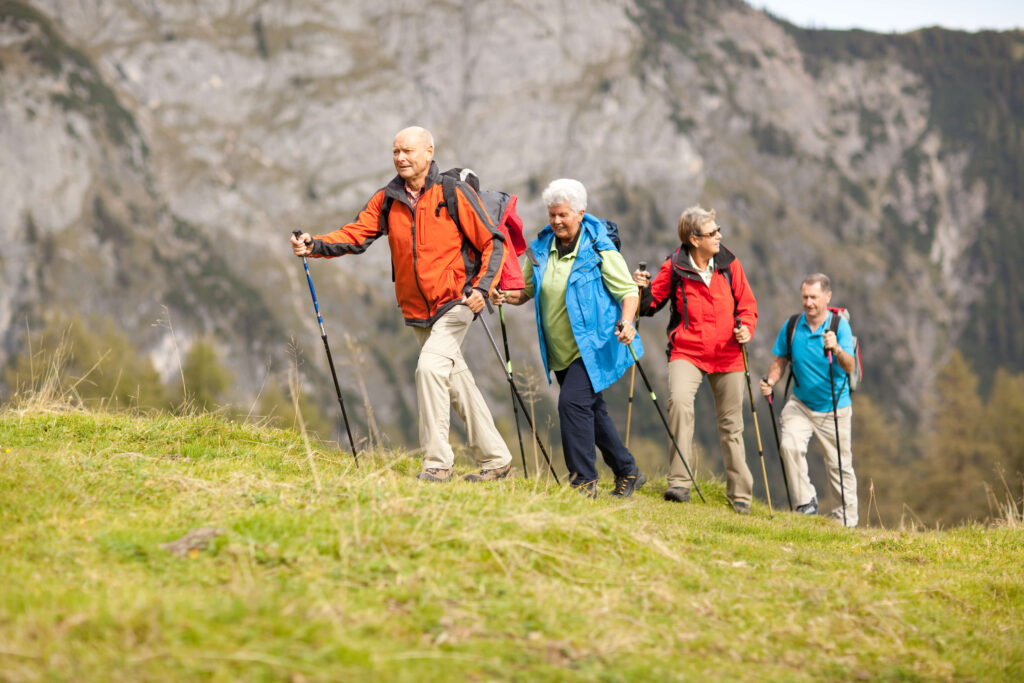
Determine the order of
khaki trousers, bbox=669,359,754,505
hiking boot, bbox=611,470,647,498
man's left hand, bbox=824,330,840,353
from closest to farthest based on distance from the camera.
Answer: hiking boot, bbox=611,470,647,498 → khaki trousers, bbox=669,359,754,505 → man's left hand, bbox=824,330,840,353

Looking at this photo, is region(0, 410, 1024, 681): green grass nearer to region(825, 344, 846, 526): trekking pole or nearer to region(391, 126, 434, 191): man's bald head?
region(391, 126, 434, 191): man's bald head

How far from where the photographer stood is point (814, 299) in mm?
11828

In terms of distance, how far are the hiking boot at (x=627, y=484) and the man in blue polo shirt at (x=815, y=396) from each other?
99.9 inches

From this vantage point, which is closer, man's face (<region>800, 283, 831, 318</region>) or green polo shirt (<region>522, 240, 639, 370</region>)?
green polo shirt (<region>522, 240, 639, 370</region>)

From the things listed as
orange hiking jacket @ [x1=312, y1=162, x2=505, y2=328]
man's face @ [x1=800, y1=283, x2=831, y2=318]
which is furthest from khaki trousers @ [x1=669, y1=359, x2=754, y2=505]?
orange hiking jacket @ [x1=312, y1=162, x2=505, y2=328]

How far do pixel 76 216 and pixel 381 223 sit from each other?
526 feet

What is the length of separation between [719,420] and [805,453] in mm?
1467

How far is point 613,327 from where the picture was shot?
9695 mm

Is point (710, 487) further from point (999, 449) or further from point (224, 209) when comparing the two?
point (224, 209)

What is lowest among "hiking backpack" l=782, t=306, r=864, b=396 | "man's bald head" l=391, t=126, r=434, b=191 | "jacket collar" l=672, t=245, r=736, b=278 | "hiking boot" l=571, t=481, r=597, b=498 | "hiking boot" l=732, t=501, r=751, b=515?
"hiking boot" l=732, t=501, r=751, b=515

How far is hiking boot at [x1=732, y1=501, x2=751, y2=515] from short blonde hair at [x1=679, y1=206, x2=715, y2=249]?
305cm

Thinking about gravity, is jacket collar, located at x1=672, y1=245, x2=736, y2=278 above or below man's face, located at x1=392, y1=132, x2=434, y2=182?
below

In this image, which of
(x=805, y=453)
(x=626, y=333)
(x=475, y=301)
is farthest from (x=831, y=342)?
(x=475, y=301)

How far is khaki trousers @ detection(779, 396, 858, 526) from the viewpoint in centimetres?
1209
